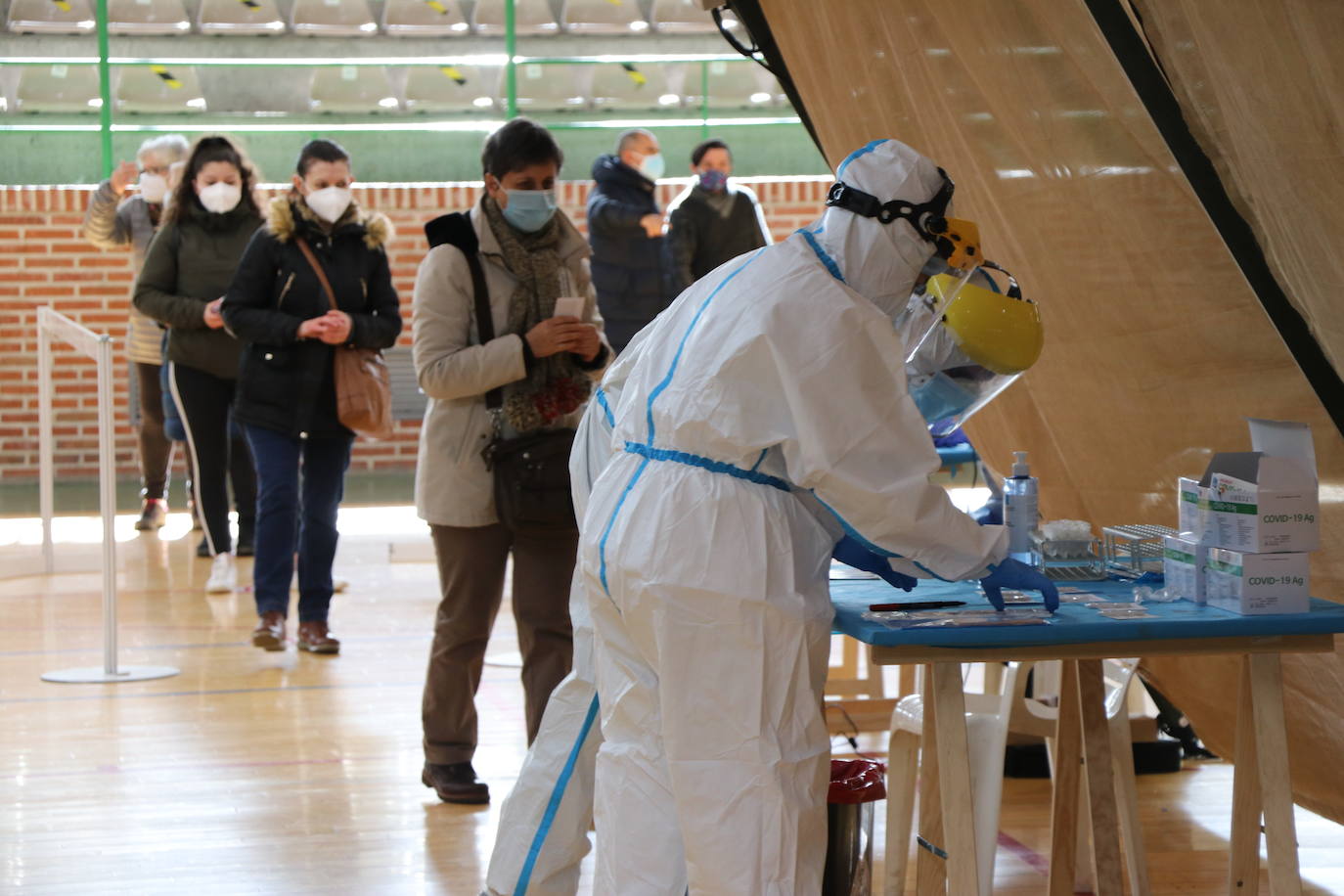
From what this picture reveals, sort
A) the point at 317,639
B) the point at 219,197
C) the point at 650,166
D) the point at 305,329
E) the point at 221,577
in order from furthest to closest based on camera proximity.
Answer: the point at 650,166
the point at 221,577
the point at 219,197
the point at 317,639
the point at 305,329

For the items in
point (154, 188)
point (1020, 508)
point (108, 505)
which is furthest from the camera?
point (154, 188)

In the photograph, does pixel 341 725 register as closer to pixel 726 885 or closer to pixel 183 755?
pixel 183 755

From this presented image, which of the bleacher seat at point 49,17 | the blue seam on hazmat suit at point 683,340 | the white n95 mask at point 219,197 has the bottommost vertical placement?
the blue seam on hazmat suit at point 683,340

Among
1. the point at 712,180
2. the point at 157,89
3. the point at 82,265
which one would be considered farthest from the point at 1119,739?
the point at 82,265

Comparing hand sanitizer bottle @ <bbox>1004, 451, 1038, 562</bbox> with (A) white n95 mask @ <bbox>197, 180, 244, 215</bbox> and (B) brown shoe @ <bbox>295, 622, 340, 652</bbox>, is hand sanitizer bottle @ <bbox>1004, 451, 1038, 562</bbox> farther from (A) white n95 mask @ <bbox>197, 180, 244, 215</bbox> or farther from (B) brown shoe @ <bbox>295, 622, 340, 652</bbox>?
(A) white n95 mask @ <bbox>197, 180, 244, 215</bbox>

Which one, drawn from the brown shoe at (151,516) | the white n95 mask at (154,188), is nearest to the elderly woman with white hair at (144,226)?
the white n95 mask at (154,188)

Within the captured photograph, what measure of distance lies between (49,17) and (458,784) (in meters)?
6.24

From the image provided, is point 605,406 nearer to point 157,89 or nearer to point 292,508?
point 292,508

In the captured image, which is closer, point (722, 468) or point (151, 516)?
point (722, 468)

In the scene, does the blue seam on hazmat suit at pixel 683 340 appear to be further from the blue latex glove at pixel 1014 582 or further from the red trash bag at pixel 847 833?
the red trash bag at pixel 847 833

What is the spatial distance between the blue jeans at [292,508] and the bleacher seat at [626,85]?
4103 millimetres

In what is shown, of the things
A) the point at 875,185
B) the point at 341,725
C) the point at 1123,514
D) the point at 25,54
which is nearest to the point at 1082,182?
the point at 875,185

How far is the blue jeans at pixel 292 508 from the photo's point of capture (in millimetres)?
4598

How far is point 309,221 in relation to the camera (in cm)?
454
